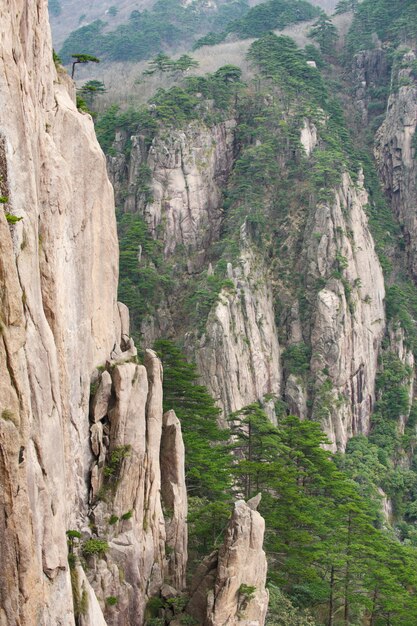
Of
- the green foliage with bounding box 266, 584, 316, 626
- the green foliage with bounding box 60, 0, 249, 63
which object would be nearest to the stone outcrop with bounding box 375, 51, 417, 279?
the green foliage with bounding box 60, 0, 249, 63

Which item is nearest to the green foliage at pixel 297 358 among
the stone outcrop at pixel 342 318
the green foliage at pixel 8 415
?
the stone outcrop at pixel 342 318

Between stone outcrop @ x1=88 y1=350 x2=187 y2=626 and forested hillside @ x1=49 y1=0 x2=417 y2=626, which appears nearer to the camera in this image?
stone outcrop @ x1=88 y1=350 x2=187 y2=626

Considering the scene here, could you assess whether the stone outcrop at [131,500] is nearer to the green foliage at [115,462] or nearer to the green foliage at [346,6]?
the green foliage at [115,462]

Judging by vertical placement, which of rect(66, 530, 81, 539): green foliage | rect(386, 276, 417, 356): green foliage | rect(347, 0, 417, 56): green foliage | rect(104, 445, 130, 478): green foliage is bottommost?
rect(386, 276, 417, 356): green foliage

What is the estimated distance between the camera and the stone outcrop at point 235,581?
3434 centimetres

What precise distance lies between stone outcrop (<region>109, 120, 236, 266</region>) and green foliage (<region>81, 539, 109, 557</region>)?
1989 inches

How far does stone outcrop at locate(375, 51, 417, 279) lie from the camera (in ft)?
322

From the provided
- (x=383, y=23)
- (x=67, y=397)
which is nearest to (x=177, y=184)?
(x=383, y=23)

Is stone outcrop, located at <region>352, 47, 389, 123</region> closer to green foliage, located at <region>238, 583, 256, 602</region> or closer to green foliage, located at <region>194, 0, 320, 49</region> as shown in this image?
green foliage, located at <region>194, 0, 320, 49</region>

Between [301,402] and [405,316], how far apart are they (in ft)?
55.3

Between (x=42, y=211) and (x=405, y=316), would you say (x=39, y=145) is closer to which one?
(x=42, y=211)

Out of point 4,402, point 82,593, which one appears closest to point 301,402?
point 82,593

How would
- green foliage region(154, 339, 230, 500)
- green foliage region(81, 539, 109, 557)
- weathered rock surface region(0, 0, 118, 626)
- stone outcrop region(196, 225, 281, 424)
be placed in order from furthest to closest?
1. stone outcrop region(196, 225, 281, 424)
2. green foliage region(154, 339, 230, 500)
3. green foliage region(81, 539, 109, 557)
4. weathered rock surface region(0, 0, 118, 626)

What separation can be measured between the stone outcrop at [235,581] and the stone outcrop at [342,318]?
39.3 m
